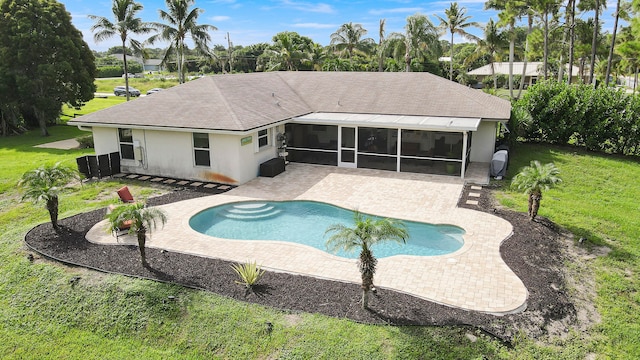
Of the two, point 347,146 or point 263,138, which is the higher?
point 263,138

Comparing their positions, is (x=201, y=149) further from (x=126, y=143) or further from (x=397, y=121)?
(x=397, y=121)

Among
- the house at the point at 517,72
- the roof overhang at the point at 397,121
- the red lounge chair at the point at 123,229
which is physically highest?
the house at the point at 517,72

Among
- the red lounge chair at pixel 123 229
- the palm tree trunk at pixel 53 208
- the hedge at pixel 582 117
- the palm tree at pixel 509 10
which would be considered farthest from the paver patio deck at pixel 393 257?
the palm tree at pixel 509 10

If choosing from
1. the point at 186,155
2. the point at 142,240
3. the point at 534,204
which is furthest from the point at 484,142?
the point at 142,240

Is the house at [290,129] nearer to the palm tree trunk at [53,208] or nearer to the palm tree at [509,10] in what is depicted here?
the palm tree trunk at [53,208]

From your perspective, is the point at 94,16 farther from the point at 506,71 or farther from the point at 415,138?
the point at 506,71

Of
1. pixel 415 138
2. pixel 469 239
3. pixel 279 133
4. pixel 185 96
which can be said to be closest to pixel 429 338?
pixel 469 239

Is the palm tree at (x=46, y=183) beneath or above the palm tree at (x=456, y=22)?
beneath
